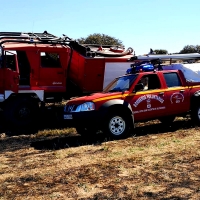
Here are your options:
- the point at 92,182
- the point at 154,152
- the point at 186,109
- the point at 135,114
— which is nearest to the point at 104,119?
the point at 135,114

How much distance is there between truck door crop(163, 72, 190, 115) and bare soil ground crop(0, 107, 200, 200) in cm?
61

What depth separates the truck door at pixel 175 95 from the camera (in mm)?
10250

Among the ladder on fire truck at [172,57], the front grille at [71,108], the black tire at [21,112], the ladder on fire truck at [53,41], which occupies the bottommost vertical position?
the black tire at [21,112]

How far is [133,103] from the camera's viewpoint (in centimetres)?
966

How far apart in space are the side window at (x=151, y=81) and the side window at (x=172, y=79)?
329 mm

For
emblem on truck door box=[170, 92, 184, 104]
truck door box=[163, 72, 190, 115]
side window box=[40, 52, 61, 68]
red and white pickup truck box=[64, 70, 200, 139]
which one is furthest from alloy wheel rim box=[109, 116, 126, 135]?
side window box=[40, 52, 61, 68]

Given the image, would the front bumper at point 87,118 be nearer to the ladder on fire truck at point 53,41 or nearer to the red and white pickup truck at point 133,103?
the red and white pickup truck at point 133,103

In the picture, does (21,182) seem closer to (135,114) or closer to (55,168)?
(55,168)

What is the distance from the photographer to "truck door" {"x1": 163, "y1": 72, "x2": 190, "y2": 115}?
10250mm

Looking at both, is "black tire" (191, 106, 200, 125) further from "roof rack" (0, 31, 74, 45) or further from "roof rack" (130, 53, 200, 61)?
"roof rack" (0, 31, 74, 45)

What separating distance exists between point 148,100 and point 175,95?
0.92 meters

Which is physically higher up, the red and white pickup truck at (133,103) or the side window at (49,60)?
the side window at (49,60)

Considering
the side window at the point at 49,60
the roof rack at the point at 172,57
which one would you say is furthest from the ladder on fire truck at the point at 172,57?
the side window at the point at 49,60

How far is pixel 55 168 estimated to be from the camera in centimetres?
675
